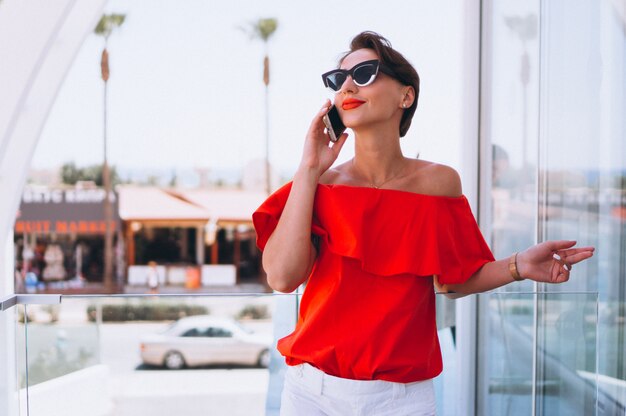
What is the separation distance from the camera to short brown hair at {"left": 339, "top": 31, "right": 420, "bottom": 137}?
5.63 feet

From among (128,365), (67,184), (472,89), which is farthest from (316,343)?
(67,184)

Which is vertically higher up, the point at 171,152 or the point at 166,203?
the point at 171,152

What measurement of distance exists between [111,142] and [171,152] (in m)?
1.97

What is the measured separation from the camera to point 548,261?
1.71 meters

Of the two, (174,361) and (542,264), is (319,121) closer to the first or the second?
(542,264)

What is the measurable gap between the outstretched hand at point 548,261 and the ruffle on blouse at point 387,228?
0.11 m

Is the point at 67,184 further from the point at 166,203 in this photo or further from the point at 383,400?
the point at 383,400

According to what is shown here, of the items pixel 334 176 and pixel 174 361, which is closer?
pixel 334 176

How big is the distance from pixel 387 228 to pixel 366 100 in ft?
0.96

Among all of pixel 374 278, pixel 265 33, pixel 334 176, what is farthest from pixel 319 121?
pixel 265 33

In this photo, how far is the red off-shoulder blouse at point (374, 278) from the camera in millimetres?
1591

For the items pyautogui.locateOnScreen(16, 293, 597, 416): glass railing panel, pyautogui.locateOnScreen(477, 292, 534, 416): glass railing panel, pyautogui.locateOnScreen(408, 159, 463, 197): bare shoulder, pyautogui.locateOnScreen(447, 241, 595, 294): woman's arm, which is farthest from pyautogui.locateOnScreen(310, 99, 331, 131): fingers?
pyautogui.locateOnScreen(477, 292, 534, 416): glass railing panel

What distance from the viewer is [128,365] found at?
389 cm

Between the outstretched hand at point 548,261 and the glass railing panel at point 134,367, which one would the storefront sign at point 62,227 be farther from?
the outstretched hand at point 548,261
